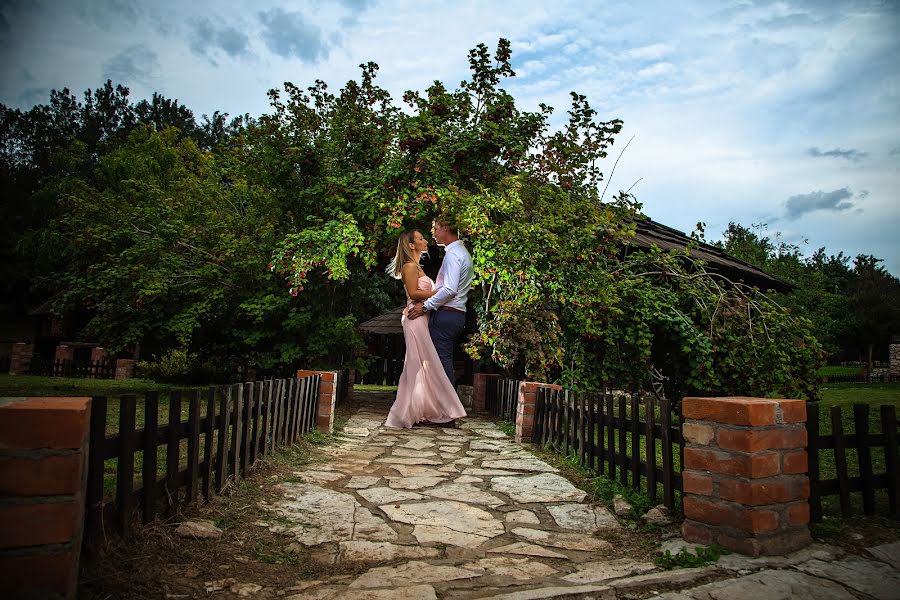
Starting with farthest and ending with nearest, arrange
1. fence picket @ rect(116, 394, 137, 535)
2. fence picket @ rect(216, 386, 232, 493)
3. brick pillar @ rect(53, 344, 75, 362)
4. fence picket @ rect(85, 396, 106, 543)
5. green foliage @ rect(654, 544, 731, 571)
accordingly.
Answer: brick pillar @ rect(53, 344, 75, 362)
fence picket @ rect(216, 386, 232, 493)
green foliage @ rect(654, 544, 731, 571)
fence picket @ rect(116, 394, 137, 535)
fence picket @ rect(85, 396, 106, 543)

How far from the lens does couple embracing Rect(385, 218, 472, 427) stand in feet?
23.8

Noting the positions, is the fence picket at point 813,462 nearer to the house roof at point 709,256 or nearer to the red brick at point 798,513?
the red brick at point 798,513

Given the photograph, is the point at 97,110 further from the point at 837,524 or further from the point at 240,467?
the point at 837,524

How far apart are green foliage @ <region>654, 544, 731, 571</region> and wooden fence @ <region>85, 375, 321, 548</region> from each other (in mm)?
→ 2555

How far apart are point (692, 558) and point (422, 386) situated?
481 centimetres

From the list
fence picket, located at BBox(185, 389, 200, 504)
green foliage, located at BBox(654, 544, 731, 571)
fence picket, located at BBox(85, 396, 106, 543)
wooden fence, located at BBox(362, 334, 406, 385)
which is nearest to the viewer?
fence picket, located at BBox(85, 396, 106, 543)

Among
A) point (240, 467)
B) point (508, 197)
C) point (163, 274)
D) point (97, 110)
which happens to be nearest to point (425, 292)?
point (508, 197)

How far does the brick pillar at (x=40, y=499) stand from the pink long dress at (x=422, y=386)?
521cm

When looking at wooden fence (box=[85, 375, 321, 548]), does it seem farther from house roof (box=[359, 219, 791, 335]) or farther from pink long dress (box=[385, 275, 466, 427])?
house roof (box=[359, 219, 791, 335])

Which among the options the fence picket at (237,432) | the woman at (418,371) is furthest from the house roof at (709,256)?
the fence picket at (237,432)

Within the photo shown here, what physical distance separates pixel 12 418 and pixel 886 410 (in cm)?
456

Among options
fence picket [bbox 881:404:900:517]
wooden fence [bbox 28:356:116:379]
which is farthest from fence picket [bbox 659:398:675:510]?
wooden fence [bbox 28:356:116:379]

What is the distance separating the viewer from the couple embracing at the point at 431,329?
23.8ft

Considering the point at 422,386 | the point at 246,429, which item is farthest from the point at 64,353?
the point at 246,429
